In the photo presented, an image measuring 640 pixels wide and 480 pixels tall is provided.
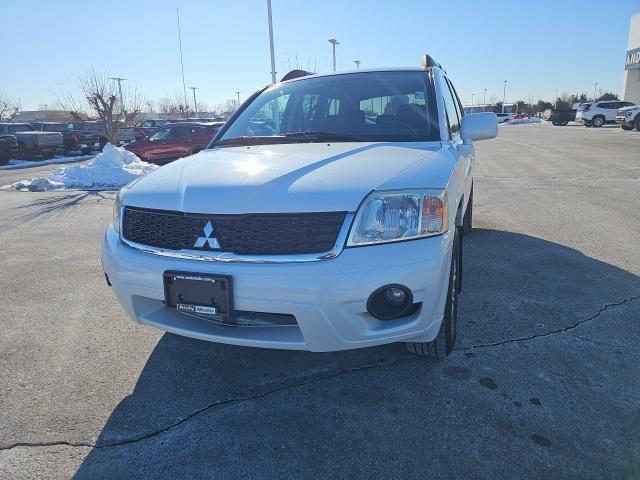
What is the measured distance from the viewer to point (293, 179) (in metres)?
2.27

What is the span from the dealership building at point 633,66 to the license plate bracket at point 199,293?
52.0 meters

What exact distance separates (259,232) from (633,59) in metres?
53.1

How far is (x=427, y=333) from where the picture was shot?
7.47 feet

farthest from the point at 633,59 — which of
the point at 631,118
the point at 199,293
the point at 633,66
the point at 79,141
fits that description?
the point at 199,293

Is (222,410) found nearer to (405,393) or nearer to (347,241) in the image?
(405,393)

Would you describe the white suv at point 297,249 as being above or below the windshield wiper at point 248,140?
below

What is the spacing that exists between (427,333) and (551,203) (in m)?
6.33

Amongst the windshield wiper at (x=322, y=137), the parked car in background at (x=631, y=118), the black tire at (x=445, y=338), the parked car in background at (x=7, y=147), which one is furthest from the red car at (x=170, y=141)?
the parked car in background at (x=631, y=118)

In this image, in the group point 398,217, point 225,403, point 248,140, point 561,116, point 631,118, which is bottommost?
point 225,403

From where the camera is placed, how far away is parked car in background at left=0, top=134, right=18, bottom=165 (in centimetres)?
1956

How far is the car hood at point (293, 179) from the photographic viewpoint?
7.04 ft

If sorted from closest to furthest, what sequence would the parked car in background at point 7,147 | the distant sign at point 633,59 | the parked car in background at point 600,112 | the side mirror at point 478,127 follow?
the side mirror at point 478,127, the parked car in background at point 7,147, the parked car in background at point 600,112, the distant sign at point 633,59

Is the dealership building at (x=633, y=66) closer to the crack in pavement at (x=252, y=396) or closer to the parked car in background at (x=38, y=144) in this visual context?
the parked car in background at (x=38, y=144)

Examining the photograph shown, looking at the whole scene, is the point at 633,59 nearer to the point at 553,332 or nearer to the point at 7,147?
the point at 7,147
